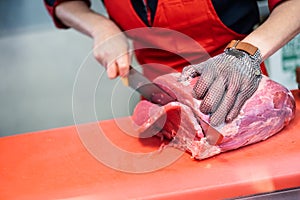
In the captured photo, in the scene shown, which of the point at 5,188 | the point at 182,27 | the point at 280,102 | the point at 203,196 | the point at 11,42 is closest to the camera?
the point at 203,196

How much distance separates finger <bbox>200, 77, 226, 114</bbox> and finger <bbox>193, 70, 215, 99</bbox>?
1 cm

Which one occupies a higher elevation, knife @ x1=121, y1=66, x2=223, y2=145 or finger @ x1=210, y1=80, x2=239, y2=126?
finger @ x1=210, y1=80, x2=239, y2=126

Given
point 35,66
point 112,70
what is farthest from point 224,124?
point 35,66

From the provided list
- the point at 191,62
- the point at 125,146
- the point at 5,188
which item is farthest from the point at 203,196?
the point at 191,62

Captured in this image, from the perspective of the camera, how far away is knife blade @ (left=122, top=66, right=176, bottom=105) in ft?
4.62

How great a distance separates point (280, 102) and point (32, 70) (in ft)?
6.05

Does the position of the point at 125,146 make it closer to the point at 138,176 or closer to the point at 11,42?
the point at 138,176

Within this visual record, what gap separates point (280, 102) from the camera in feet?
4.31

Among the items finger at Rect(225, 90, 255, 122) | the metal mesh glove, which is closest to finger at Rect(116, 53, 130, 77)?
the metal mesh glove

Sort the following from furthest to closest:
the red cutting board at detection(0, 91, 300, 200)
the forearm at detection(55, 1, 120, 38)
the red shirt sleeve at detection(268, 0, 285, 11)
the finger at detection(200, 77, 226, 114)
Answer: the forearm at detection(55, 1, 120, 38), the red shirt sleeve at detection(268, 0, 285, 11), the finger at detection(200, 77, 226, 114), the red cutting board at detection(0, 91, 300, 200)

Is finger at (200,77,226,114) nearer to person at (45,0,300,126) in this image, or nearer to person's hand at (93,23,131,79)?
person at (45,0,300,126)

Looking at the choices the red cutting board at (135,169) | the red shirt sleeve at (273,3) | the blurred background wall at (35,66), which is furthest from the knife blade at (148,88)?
the blurred background wall at (35,66)

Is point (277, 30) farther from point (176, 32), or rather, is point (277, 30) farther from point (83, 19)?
point (83, 19)

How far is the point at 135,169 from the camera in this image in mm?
1223
